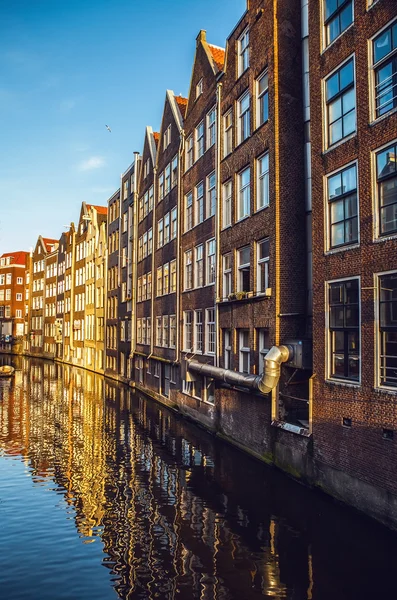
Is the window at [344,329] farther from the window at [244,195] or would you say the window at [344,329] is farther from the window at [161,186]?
the window at [161,186]

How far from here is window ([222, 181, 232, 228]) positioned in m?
24.3

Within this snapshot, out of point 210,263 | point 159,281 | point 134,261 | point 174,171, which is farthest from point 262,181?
point 134,261

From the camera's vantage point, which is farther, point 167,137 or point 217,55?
point 167,137

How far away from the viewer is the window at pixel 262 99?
20.8 m

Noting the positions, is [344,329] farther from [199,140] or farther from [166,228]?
[166,228]

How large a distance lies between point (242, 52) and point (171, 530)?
20645 millimetres

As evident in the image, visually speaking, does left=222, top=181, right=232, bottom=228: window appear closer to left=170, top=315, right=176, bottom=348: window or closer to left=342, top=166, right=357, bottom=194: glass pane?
left=342, top=166, right=357, bottom=194: glass pane

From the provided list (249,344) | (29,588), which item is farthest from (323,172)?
(29,588)

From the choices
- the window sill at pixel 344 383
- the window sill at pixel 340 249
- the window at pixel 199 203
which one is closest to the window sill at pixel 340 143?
the window sill at pixel 340 249

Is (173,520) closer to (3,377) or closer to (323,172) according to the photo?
(323,172)

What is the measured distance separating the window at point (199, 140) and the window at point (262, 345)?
1318 cm

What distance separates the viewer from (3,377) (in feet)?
170

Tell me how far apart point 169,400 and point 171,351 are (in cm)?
320

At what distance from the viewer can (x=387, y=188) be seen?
13219mm
